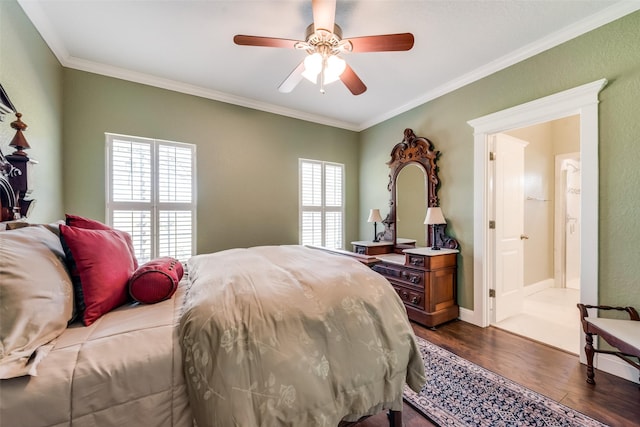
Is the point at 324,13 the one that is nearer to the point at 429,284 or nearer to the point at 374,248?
the point at 429,284

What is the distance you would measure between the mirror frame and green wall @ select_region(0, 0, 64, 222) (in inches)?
146

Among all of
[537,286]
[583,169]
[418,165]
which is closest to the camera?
[583,169]

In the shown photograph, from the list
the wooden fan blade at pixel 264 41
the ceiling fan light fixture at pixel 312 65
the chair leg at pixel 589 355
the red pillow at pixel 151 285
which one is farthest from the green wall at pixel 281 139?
the ceiling fan light fixture at pixel 312 65

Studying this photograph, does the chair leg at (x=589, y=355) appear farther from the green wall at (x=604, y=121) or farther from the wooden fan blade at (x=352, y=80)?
the wooden fan blade at (x=352, y=80)

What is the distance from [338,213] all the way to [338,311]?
318cm

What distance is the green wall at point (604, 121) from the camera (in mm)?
1852

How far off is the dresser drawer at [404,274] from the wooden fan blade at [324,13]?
8.06 feet

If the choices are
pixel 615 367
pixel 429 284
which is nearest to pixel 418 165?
pixel 429 284

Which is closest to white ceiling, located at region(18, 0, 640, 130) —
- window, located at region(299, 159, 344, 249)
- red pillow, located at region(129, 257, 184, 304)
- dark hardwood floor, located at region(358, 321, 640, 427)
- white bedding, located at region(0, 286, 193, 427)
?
window, located at region(299, 159, 344, 249)

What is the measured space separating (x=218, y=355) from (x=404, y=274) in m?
2.45

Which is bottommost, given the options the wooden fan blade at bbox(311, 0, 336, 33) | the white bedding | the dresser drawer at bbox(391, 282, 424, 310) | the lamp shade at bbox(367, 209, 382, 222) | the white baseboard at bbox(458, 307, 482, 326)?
the white baseboard at bbox(458, 307, 482, 326)

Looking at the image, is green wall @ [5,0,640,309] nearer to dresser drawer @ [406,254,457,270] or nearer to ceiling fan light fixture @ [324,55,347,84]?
dresser drawer @ [406,254,457,270]

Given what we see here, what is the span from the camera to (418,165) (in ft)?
11.1

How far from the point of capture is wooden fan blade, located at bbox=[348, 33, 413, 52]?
5.43 ft
